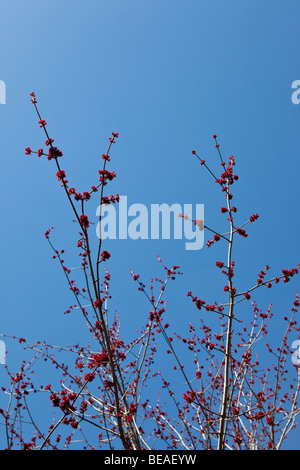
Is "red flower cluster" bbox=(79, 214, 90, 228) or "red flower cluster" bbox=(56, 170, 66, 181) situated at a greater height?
"red flower cluster" bbox=(56, 170, 66, 181)

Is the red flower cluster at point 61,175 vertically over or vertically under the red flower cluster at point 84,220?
over

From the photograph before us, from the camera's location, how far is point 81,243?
11.6 feet

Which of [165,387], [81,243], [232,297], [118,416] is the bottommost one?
[118,416]

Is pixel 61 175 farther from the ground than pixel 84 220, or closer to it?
farther from the ground

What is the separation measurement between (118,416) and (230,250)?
2196 mm

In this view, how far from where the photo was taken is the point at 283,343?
6.72m
